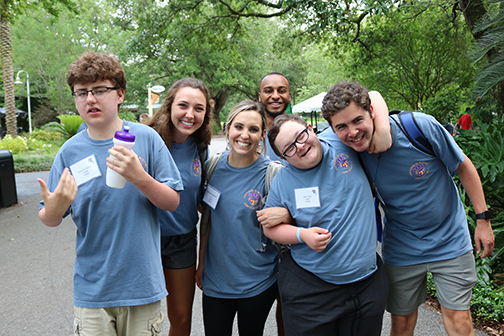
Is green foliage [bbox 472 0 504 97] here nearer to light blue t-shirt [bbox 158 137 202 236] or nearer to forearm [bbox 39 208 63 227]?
light blue t-shirt [bbox 158 137 202 236]

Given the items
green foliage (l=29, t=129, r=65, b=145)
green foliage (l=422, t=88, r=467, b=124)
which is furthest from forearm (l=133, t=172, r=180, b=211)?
green foliage (l=29, t=129, r=65, b=145)

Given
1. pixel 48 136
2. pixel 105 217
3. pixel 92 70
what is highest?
pixel 92 70

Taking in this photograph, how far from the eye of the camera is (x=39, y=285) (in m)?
4.38

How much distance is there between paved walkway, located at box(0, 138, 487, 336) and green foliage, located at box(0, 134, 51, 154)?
10130 mm

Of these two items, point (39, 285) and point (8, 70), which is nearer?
point (39, 285)

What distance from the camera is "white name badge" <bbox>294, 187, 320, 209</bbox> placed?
189cm

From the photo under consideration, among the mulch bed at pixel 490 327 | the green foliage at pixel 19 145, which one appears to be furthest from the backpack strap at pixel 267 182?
the green foliage at pixel 19 145

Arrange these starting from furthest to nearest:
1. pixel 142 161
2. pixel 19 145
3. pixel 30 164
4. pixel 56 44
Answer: pixel 56 44
pixel 19 145
pixel 30 164
pixel 142 161

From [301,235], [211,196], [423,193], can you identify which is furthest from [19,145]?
[423,193]

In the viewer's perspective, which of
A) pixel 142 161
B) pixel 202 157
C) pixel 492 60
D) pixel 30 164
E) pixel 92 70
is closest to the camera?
pixel 92 70

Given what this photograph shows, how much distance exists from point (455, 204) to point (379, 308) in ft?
2.94

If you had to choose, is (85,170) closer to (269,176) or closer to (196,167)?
(196,167)

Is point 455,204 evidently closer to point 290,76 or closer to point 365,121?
point 365,121

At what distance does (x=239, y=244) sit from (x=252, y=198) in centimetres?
30
